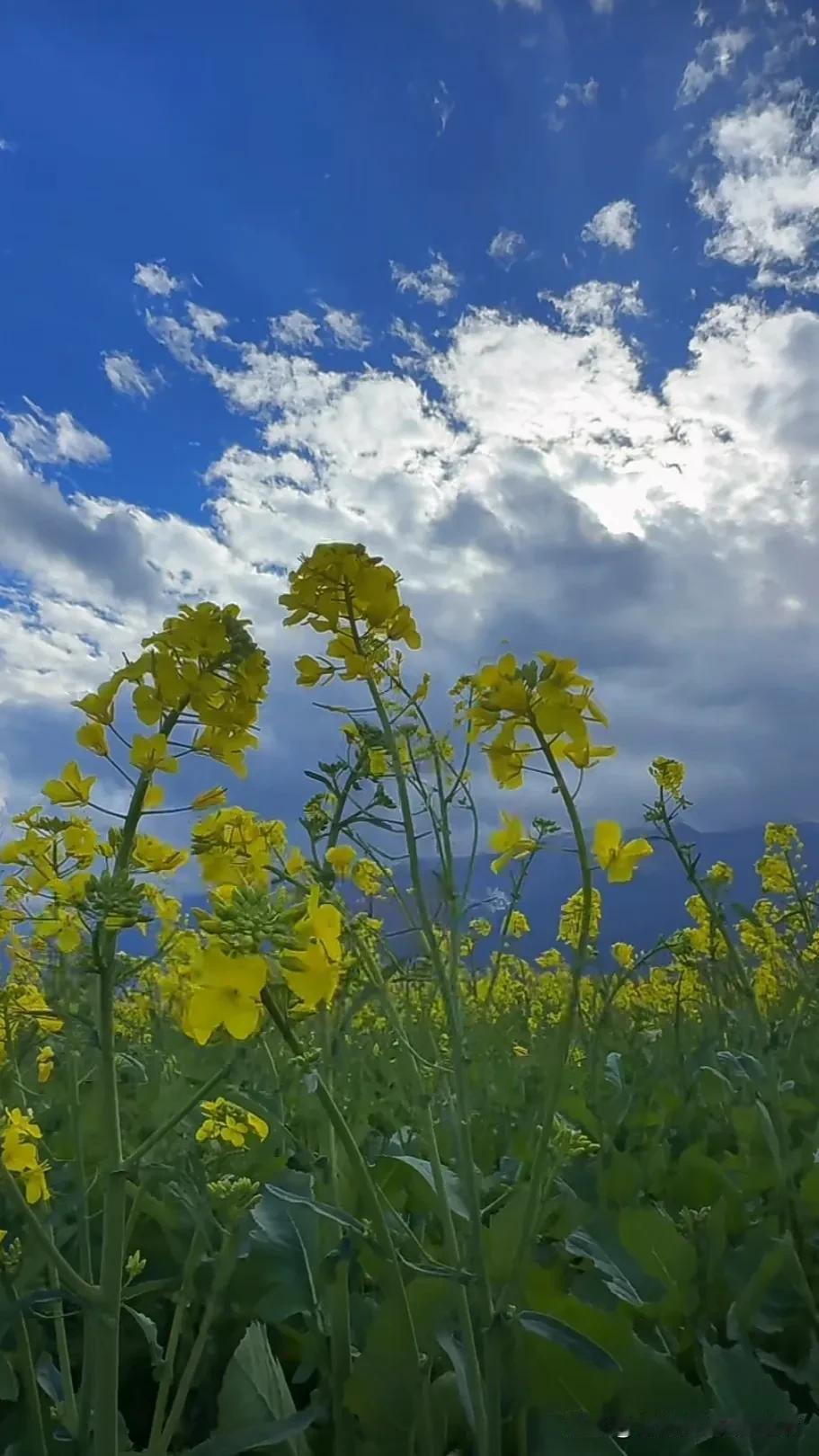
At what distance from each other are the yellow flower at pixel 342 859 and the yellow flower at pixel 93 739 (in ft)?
1.85

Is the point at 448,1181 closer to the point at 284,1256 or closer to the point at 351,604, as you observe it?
the point at 284,1256

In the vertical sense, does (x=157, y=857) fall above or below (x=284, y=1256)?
above

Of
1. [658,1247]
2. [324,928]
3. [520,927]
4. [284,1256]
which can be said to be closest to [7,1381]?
[284,1256]

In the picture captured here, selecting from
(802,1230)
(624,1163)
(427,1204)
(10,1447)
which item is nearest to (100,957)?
(10,1447)

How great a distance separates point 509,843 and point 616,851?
24 centimetres

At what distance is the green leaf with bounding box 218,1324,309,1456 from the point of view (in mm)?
1460

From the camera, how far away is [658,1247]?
1814 mm

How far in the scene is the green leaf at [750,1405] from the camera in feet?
4.41

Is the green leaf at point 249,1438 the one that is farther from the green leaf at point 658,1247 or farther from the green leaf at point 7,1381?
the green leaf at point 658,1247

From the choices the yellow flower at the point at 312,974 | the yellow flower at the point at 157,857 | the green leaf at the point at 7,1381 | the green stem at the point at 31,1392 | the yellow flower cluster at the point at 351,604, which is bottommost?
the green leaf at the point at 7,1381

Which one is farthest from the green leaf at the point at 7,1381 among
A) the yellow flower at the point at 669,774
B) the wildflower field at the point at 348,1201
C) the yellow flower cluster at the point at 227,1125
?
the yellow flower at the point at 669,774

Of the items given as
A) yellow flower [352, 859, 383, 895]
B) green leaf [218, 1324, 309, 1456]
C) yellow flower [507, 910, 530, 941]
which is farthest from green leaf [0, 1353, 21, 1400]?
yellow flower [507, 910, 530, 941]

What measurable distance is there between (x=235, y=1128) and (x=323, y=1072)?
0.62m

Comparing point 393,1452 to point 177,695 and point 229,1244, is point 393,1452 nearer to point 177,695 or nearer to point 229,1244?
point 229,1244
